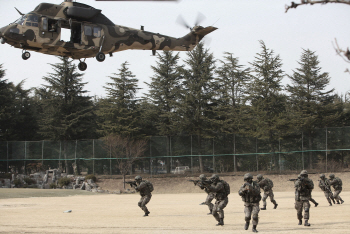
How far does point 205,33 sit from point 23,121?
40.7 metres

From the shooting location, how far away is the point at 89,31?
777 inches

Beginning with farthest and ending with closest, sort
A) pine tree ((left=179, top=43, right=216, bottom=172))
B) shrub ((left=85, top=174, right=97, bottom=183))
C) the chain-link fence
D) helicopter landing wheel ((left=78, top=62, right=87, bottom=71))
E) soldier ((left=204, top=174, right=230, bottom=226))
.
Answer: pine tree ((left=179, top=43, right=216, bottom=172)) < shrub ((left=85, top=174, right=97, bottom=183)) < the chain-link fence < helicopter landing wheel ((left=78, top=62, right=87, bottom=71)) < soldier ((left=204, top=174, right=230, bottom=226))

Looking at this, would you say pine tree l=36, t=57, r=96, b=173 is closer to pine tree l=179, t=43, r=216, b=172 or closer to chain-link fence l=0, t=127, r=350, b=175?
chain-link fence l=0, t=127, r=350, b=175

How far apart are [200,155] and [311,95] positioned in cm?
1469

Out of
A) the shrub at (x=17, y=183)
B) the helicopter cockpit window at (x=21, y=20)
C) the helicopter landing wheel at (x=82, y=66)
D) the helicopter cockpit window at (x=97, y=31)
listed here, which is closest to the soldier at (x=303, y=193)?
the helicopter cockpit window at (x=97, y=31)

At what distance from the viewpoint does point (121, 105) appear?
5169 cm

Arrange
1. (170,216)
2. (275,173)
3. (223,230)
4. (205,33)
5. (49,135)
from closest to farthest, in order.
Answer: (223,230) → (170,216) → (205,33) → (275,173) → (49,135)

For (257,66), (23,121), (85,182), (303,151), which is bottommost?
(85,182)

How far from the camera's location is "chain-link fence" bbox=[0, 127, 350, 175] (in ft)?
132

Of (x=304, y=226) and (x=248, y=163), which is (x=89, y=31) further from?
(x=248, y=163)

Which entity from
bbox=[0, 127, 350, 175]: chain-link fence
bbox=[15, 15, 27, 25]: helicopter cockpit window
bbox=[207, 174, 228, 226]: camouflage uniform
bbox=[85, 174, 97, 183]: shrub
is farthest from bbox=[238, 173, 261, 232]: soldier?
bbox=[85, 174, 97, 183]: shrub

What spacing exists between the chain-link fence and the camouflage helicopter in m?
23.9

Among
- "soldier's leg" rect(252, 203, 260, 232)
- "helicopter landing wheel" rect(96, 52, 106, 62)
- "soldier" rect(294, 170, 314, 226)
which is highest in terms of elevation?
"helicopter landing wheel" rect(96, 52, 106, 62)

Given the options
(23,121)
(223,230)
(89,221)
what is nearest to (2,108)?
(23,121)
